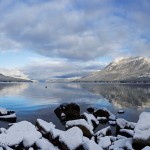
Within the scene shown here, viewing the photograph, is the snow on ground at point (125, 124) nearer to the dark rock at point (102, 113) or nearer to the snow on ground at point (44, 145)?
the dark rock at point (102, 113)

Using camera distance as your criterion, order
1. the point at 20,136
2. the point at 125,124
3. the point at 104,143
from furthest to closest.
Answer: the point at 125,124 < the point at 104,143 < the point at 20,136

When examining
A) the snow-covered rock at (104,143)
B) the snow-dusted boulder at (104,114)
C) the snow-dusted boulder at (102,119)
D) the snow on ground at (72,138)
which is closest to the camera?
the snow on ground at (72,138)

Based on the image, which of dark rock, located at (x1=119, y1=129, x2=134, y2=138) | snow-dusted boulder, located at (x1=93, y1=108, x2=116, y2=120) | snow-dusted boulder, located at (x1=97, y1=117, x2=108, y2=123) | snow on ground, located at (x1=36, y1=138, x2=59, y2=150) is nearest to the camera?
snow on ground, located at (x1=36, y1=138, x2=59, y2=150)

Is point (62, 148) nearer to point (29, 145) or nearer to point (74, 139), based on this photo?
point (74, 139)

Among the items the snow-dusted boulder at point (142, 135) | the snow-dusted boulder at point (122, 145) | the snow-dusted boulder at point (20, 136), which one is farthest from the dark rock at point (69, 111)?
the snow-dusted boulder at point (142, 135)

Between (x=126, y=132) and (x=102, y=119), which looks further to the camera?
(x=102, y=119)

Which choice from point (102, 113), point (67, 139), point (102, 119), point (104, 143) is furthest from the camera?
point (102, 113)

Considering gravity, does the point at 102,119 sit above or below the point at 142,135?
below

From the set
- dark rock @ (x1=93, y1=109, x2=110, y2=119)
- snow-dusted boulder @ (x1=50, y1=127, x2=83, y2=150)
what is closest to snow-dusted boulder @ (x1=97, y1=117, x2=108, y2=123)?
dark rock @ (x1=93, y1=109, x2=110, y2=119)

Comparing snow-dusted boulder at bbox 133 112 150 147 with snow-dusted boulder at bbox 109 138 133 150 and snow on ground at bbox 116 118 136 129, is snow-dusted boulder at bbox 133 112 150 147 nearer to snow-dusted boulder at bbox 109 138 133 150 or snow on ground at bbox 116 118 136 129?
snow-dusted boulder at bbox 109 138 133 150

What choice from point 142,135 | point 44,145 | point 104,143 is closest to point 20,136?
point 44,145

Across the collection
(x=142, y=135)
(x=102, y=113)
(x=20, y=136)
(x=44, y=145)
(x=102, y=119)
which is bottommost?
(x=102, y=119)

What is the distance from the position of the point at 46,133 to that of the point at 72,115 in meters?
20.2

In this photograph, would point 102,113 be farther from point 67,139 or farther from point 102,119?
point 67,139
